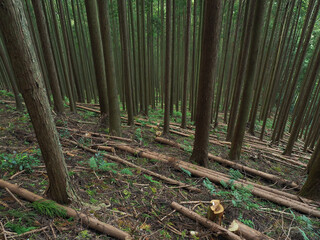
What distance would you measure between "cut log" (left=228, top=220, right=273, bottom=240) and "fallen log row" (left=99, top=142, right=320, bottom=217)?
141 centimetres

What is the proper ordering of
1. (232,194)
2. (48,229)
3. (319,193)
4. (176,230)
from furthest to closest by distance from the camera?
(319,193) → (232,194) → (176,230) → (48,229)

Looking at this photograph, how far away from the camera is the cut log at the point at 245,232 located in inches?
101

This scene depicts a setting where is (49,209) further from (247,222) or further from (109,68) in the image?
(109,68)

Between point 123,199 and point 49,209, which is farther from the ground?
point 49,209

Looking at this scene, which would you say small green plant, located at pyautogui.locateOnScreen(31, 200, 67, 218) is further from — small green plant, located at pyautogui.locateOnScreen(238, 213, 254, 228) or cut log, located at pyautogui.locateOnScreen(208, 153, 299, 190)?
cut log, located at pyautogui.locateOnScreen(208, 153, 299, 190)

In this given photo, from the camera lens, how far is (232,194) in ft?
11.7

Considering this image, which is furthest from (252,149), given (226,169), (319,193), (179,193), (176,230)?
(176,230)

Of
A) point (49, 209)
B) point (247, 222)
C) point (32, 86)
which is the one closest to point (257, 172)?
point (247, 222)

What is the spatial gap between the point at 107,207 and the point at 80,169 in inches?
48.2

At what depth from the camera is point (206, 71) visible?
391 cm

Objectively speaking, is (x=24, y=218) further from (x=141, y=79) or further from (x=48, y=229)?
(x=141, y=79)

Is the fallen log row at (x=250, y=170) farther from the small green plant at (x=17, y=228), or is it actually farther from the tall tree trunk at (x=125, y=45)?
the small green plant at (x=17, y=228)

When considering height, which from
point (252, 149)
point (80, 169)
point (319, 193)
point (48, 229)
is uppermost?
point (48, 229)

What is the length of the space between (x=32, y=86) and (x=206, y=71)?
3351 mm
